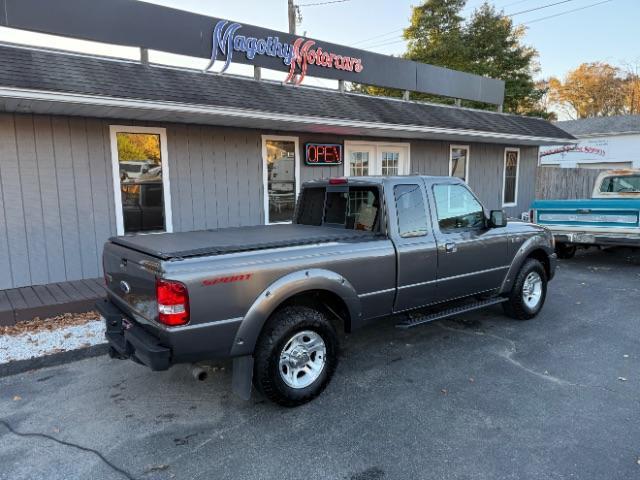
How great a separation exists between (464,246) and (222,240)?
8.56ft

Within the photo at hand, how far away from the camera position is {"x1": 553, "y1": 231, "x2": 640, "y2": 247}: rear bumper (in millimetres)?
8008

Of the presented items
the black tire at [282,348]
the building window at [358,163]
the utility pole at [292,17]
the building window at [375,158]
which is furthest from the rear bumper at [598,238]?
the utility pole at [292,17]

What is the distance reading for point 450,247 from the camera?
448 cm

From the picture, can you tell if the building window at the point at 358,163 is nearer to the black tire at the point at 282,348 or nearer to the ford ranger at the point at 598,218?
the ford ranger at the point at 598,218

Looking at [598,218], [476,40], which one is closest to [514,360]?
[598,218]

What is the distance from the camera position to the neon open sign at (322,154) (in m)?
9.16

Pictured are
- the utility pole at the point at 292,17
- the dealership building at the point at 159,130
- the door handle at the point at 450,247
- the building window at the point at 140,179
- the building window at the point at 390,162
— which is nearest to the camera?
the door handle at the point at 450,247

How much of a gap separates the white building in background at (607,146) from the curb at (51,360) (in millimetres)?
27581

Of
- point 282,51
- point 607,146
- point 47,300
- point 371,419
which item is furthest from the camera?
point 607,146

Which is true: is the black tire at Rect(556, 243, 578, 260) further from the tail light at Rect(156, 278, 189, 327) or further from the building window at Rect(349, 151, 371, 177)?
the tail light at Rect(156, 278, 189, 327)

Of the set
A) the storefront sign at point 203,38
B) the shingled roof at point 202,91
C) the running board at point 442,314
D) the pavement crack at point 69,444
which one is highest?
the storefront sign at point 203,38

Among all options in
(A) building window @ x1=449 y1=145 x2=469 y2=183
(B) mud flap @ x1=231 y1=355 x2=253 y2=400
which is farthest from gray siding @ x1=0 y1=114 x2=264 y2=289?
(A) building window @ x1=449 y1=145 x2=469 y2=183

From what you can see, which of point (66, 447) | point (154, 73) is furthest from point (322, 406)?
point (154, 73)

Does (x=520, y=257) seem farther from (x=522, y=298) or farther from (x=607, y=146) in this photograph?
(x=607, y=146)
